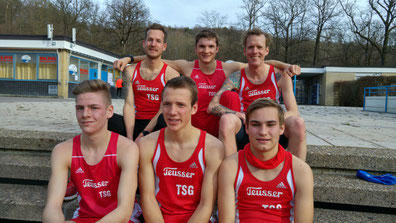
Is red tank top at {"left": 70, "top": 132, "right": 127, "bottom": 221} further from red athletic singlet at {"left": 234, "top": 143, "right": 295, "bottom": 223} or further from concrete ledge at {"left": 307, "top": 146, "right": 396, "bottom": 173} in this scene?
concrete ledge at {"left": 307, "top": 146, "right": 396, "bottom": 173}

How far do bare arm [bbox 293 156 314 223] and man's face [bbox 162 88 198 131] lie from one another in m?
0.94

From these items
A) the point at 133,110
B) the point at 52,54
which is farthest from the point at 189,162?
the point at 52,54

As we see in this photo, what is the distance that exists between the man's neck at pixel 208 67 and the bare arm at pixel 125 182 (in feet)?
5.20

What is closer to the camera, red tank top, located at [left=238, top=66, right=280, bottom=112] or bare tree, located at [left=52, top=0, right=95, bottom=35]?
red tank top, located at [left=238, top=66, right=280, bottom=112]

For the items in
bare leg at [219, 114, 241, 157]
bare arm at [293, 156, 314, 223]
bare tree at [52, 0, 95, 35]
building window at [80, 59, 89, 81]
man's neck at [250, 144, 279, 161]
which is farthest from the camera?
bare tree at [52, 0, 95, 35]

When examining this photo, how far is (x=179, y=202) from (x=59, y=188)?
3.02ft

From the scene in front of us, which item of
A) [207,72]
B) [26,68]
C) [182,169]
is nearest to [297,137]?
[182,169]

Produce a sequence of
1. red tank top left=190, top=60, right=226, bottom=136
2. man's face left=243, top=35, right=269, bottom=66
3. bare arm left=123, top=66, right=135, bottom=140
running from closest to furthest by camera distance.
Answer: man's face left=243, top=35, right=269, bottom=66
bare arm left=123, top=66, right=135, bottom=140
red tank top left=190, top=60, right=226, bottom=136

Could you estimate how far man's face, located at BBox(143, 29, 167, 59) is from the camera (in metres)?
3.32

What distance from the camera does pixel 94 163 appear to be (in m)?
2.19

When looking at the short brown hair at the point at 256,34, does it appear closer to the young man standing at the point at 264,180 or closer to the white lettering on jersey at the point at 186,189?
the young man standing at the point at 264,180

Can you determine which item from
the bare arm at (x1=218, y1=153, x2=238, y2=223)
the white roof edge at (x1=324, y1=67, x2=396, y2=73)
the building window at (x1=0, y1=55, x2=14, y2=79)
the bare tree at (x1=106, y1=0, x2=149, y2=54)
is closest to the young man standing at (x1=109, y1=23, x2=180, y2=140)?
the bare arm at (x1=218, y1=153, x2=238, y2=223)

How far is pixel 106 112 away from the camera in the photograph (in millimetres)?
2232

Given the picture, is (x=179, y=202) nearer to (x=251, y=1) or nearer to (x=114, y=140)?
(x=114, y=140)
